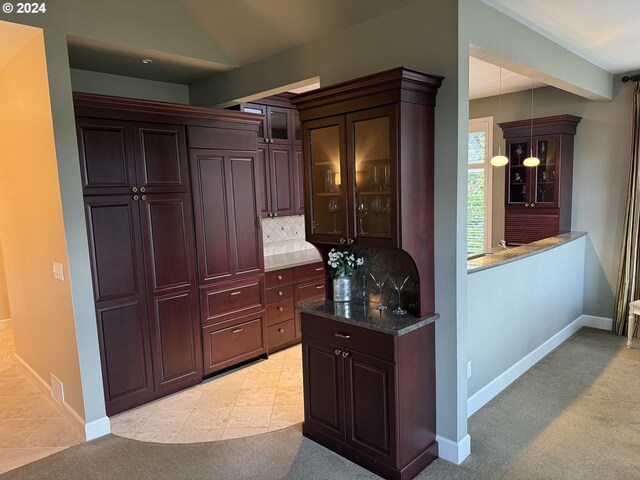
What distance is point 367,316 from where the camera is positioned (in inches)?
101

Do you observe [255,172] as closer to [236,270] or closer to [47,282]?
[236,270]

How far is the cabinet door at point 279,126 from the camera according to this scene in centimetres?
449

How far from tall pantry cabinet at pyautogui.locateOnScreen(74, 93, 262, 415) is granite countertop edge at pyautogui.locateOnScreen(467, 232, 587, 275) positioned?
223cm

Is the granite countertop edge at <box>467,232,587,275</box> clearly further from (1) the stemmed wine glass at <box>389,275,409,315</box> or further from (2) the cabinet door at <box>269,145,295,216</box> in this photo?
(2) the cabinet door at <box>269,145,295,216</box>

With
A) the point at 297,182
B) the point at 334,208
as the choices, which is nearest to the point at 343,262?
the point at 334,208

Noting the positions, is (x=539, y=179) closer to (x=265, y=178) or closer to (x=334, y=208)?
(x=265, y=178)

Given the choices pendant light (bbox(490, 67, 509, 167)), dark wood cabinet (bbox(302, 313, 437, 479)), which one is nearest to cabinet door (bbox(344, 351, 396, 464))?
dark wood cabinet (bbox(302, 313, 437, 479))

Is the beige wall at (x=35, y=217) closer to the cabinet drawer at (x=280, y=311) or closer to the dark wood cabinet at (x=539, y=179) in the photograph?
the cabinet drawer at (x=280, y=311)

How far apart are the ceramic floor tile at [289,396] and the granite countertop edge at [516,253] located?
167 cm

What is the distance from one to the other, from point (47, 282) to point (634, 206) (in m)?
5.36

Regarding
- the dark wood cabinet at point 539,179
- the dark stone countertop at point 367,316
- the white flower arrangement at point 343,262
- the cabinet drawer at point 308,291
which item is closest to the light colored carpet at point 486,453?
the dark stone countertop at point 367,316

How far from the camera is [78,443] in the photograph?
2.91m

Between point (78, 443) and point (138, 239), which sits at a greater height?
point (138, 239)

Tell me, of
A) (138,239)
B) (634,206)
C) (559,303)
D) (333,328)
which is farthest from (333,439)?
(634,206)
